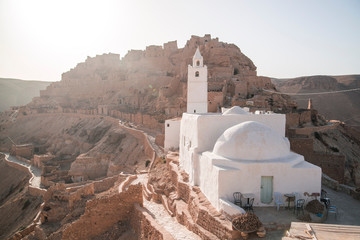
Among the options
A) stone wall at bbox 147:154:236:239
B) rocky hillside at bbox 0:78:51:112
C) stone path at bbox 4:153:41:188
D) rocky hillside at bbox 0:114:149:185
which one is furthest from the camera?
rocky hillside at bbox 0:78:51:112

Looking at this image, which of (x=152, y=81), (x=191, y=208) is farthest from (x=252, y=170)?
(x=152, y=81)

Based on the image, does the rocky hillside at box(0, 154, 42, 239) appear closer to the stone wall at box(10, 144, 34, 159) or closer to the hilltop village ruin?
the hilltop village ruin

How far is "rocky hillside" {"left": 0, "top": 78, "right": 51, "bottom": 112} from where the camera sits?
9494cm

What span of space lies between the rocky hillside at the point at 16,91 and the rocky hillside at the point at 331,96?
90438 mm

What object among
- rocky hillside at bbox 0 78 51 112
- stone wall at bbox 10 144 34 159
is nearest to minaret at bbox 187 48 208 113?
stone wall at bbox 10 144 34 159

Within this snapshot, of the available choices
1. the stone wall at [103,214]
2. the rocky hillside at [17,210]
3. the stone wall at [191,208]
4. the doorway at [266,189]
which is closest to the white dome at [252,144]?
the doorway at [266,189]

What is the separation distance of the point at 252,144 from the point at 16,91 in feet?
379

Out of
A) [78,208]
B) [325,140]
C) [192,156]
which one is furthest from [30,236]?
[325,140]

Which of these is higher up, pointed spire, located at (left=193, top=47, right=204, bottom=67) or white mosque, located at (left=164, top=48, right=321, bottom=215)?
pointed spire, located at (left=193, top=47, right=204, bottom=67)

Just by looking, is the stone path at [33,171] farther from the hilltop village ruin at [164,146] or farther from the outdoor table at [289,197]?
the outdoor table at [289,197]

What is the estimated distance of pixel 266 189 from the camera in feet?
28.3

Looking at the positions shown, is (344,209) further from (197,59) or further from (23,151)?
(23,151)

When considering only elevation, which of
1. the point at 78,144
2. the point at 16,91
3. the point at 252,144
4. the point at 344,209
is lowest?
the point at 78,144

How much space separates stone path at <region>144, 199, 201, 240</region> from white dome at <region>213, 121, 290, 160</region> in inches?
110
